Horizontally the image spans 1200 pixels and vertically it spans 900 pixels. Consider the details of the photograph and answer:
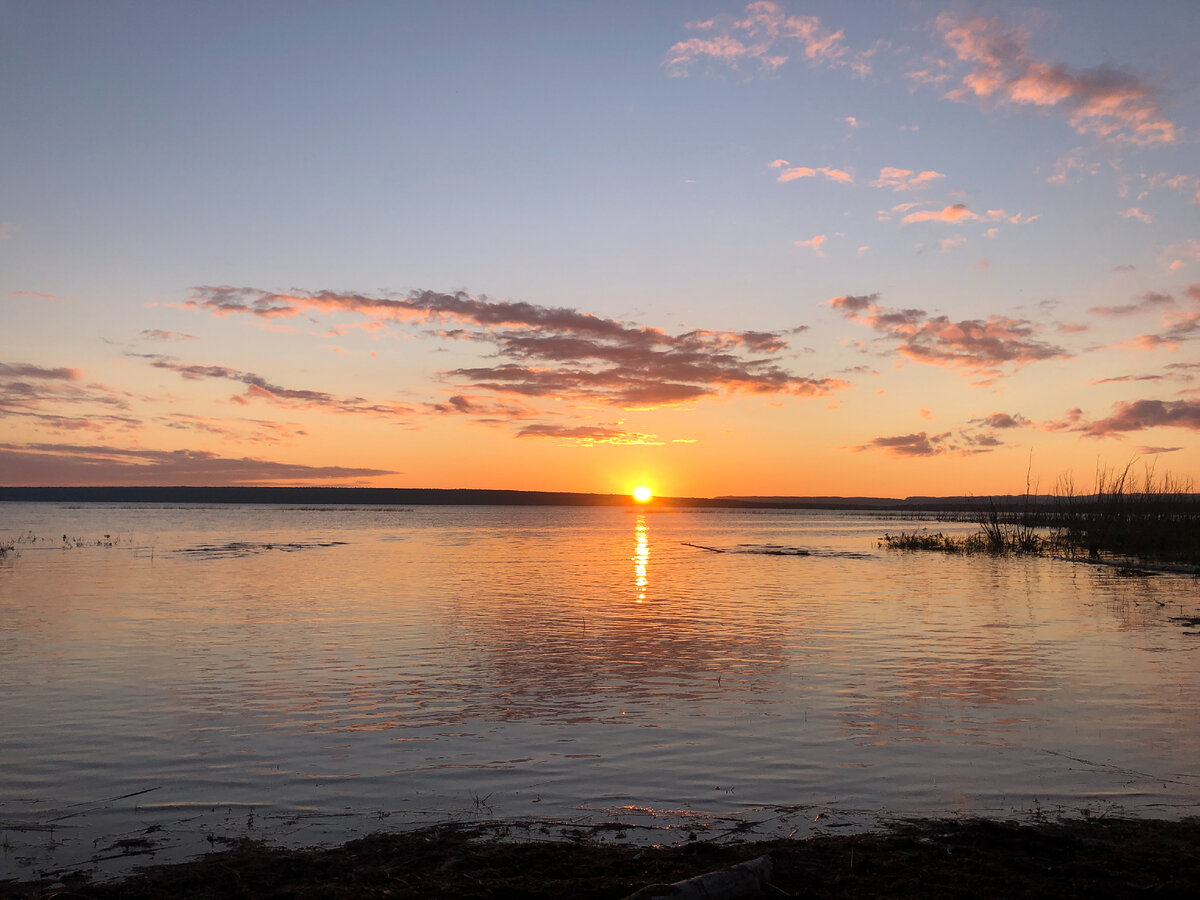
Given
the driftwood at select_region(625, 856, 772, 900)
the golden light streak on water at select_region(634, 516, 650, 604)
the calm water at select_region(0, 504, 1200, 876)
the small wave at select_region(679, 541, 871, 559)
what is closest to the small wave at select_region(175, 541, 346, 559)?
the calm water at select_region(0, 504, 1200, 876)

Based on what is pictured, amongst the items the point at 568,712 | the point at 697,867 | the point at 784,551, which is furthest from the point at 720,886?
the point at 784,551

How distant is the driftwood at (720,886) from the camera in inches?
256

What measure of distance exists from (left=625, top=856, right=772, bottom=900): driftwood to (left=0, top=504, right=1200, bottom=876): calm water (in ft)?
5.12

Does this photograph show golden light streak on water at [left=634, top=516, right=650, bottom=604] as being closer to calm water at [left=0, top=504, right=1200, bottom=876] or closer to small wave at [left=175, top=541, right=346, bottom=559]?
calm water at [left=0, top=504, right=1200, bottom=876]

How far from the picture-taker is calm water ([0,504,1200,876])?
9297 mm

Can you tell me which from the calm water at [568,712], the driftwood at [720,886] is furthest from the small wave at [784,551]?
the driftwood at [720,886]

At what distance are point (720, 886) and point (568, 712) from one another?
23.9 ft

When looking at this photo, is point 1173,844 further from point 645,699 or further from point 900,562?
point 900,562

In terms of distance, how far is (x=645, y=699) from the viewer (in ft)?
48.1

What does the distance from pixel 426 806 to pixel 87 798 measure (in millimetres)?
3797

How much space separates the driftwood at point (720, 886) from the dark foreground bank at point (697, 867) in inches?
5.0

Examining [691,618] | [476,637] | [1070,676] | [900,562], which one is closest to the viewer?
[1070,676]

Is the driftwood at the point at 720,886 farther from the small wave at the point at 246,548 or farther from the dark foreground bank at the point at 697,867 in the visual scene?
the small wave at the point at 246,548

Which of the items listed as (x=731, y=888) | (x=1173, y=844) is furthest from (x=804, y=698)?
(x=731, y=888)
